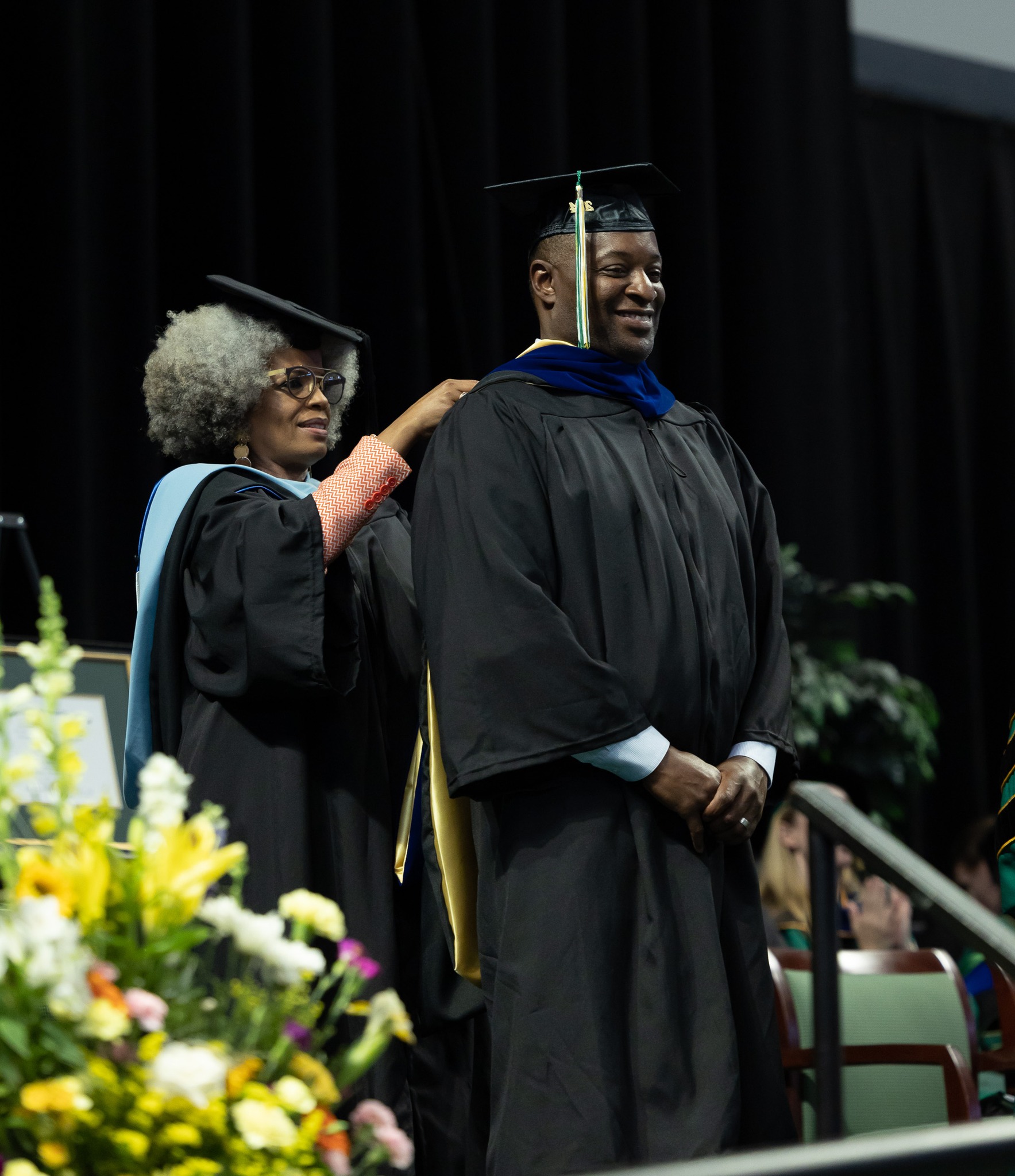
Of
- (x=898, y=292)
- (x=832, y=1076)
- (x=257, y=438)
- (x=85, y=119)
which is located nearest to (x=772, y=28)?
(x=898, y=292)

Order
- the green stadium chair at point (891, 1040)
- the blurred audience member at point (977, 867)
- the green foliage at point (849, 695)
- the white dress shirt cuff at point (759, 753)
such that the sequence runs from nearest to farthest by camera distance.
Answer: the white dress shirt cuff at point (759, 753)
the green stadium chair at point (891, 1040)
the blurred audience member at point (977, 867)
the green foliage at point (849, 695)

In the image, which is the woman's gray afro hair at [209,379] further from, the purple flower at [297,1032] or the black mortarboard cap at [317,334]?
the purple flower at [297,1032]

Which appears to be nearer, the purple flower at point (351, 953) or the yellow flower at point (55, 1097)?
the yellow flower at point (55, 1097)

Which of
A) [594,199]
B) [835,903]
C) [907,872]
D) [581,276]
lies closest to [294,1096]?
[907,872]

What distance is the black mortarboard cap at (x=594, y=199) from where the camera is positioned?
2.38m

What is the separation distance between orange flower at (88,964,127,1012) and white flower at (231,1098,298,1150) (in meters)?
0.09

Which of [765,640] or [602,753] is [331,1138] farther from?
[765,640]

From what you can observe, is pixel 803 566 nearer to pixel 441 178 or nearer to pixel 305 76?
pixel 441 178

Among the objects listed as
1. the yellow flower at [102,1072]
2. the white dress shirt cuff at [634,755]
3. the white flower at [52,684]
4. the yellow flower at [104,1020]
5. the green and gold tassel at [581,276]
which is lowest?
the yellow flower at [102,1072]

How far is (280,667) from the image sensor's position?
7.43 ft

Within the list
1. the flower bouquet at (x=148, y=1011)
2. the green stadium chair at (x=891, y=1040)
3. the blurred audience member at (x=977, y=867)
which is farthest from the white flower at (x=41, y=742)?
the blurred audience member at (x=977, y=867)

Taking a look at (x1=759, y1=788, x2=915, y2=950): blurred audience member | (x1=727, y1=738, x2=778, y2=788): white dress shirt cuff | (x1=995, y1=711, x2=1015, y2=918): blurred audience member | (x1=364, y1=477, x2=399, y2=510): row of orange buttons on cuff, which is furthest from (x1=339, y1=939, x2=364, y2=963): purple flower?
(x1=759, y1=788, x2=915, y2=950): blurred audience member

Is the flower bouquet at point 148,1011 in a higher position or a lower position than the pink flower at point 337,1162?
higher

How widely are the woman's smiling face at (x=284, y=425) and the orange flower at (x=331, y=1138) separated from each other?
170cm
